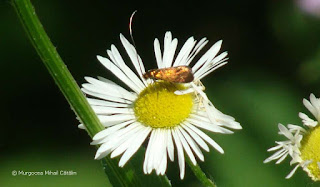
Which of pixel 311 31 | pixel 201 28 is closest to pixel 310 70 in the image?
pixel 311 31

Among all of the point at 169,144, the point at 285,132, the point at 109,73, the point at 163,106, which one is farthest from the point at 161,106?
the point at 109,73

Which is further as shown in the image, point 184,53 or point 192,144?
point 184,53

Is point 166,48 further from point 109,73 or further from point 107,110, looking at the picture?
point 109,73

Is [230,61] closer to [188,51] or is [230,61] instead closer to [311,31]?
[311,31]

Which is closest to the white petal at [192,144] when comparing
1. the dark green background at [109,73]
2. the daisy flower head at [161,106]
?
the daisy flower head at [161,106]

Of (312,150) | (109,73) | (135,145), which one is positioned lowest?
(312,150)

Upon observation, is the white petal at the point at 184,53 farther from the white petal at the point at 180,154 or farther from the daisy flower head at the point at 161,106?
the white petal at the point at 180,154

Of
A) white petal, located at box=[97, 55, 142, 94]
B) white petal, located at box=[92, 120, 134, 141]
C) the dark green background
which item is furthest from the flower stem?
the dark green background
